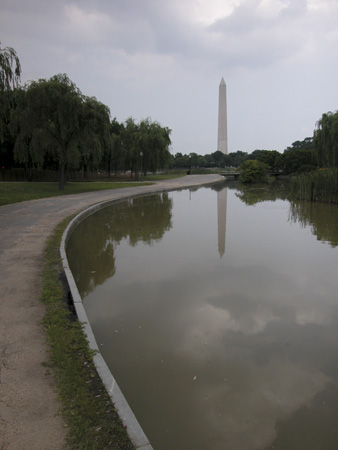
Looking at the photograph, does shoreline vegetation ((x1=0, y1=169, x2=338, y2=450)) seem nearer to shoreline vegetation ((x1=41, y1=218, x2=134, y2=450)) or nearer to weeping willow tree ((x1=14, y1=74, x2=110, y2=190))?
shoreline vegetation ((x1=41, y1=218, x2=134, y2=450))

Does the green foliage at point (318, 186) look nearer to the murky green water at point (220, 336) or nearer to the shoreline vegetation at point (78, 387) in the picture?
the murky green water at point (220, 336)

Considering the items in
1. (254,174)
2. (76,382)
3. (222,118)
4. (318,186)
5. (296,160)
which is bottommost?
(76,382)

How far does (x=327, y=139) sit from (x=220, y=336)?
34901 mm

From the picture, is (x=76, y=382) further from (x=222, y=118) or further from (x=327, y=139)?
(x=222, y=118)

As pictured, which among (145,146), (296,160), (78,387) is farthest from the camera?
(296,160)

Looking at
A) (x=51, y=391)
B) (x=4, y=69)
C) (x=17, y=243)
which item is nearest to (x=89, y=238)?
(x=17, y=243)

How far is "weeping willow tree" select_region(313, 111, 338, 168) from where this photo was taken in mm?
32000

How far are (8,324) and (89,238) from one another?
6.60m

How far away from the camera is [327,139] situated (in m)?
34.7

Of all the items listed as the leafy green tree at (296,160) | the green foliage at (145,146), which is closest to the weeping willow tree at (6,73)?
the green foliage at (145,146)

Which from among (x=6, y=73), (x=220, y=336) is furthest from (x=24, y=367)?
(x=6, y=73)

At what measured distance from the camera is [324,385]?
140 inches

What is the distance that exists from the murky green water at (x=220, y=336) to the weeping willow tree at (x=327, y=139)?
25713mm

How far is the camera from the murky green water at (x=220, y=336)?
305 centimetres
